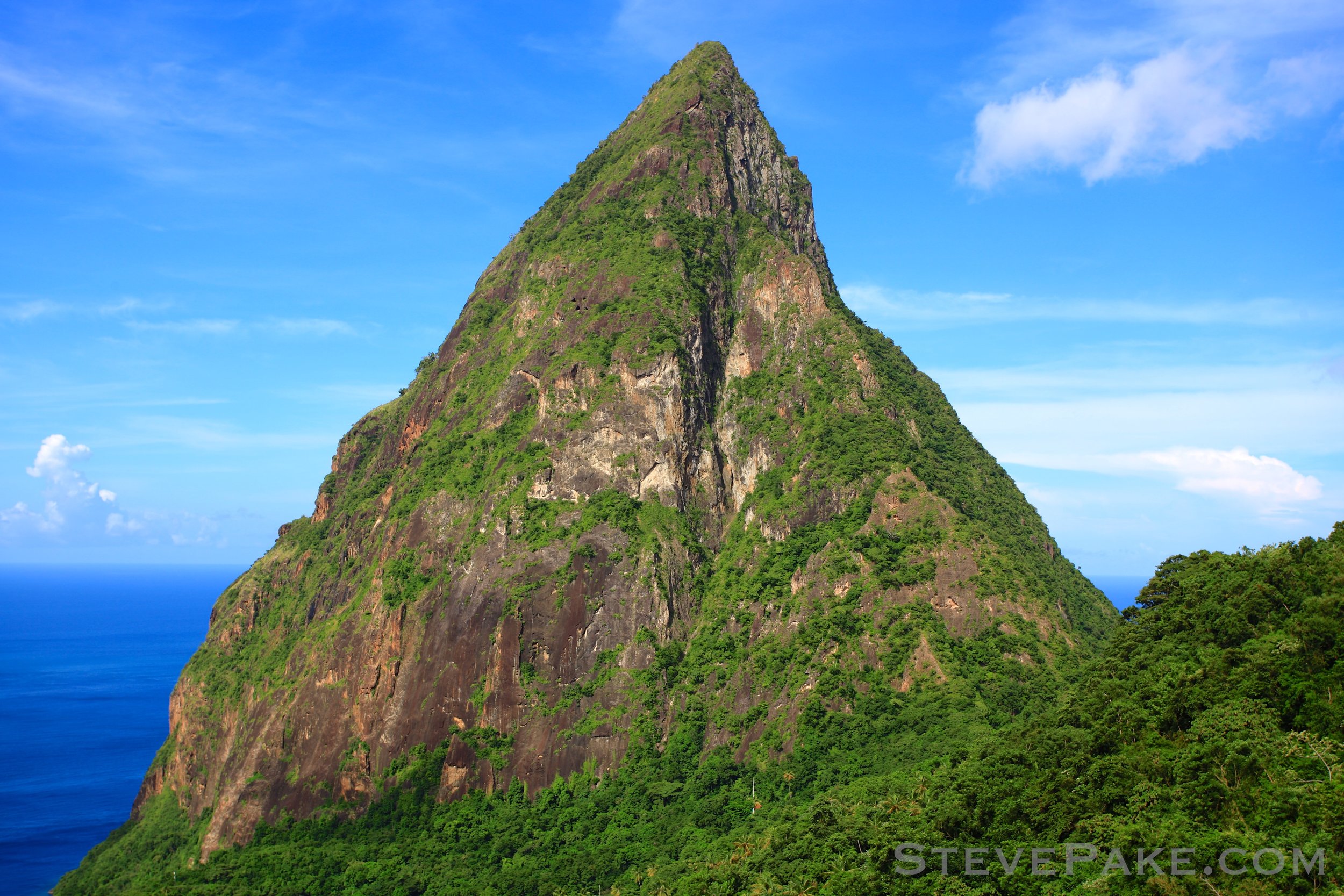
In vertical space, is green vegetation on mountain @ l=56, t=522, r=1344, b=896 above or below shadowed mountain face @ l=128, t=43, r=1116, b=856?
below

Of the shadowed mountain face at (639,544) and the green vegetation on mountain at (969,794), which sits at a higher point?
the shadowed mountain face at (639,544)

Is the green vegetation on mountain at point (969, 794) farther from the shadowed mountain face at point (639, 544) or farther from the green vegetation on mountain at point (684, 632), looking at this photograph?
the shadowed mountain face at point (639, 544)

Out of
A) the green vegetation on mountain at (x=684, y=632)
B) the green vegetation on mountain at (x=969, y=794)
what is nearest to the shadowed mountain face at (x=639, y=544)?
the green vegetation on mountain at (x=684, y=632)

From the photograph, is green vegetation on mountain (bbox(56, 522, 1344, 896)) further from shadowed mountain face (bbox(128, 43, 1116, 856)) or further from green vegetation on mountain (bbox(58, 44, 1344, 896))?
shadowed mountain face (bbox(128, 43, 1116, 856))

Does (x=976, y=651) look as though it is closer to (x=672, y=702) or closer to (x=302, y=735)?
(x=672, y=702)

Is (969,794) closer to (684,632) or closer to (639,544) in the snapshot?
(684,632)

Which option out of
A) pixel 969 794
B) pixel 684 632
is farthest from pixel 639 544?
pixel 969 794

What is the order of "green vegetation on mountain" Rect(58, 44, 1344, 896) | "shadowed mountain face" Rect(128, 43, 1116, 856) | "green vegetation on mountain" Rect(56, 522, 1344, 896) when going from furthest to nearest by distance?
"shadowed mountain face" Rect(128, 43, 1116, 856) → "green vegetation on mountain" Rect(58, 44, 1344, 896) → "green vegetation on mountain" Rect(56, 522, 1344, 896)

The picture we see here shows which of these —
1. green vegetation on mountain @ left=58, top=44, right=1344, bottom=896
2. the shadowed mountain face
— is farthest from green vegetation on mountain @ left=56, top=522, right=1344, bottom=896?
the shadowed mountain face

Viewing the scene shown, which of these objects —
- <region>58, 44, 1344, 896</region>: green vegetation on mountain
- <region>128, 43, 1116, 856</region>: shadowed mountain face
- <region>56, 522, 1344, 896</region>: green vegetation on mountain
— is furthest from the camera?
<region>128, 43, 1116, 856</region>: shadowed mountain face
